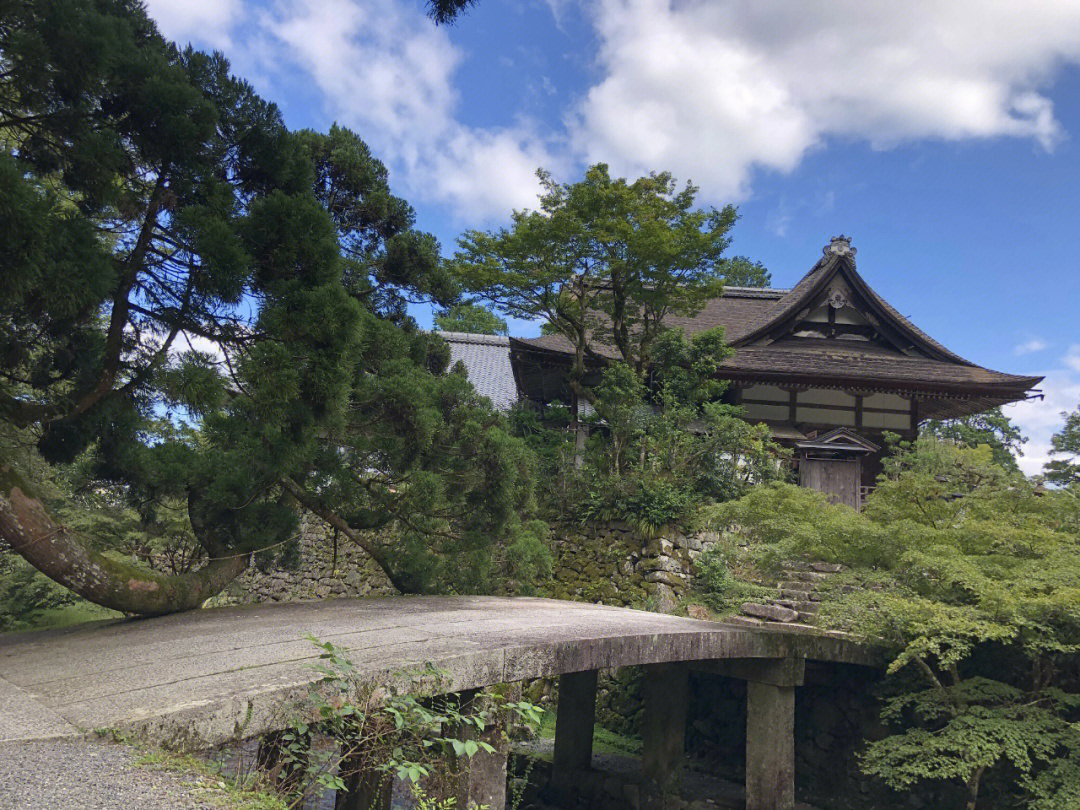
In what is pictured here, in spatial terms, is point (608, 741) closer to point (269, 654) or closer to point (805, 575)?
point (805, 575)

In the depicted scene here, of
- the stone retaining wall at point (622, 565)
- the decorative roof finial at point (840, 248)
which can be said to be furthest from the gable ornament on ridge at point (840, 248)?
the stone retaining wall at point (622, 565)

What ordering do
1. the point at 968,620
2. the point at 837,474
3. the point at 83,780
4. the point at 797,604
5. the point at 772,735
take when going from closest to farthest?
1. the point at 83,780
2. the point at 968,620
3. the point at 772,735
4. the point at 797,604
5. the point at 837,474

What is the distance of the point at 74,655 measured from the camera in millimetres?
4492

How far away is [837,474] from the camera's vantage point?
1520 centimetres

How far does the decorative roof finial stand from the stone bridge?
11902 millimetres

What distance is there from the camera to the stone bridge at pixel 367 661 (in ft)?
10.2

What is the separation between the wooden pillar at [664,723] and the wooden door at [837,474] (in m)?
7.84

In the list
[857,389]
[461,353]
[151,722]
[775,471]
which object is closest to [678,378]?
[775,471]

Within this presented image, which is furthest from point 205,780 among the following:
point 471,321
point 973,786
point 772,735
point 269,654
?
point 471,321

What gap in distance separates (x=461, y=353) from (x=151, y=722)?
20.8 m

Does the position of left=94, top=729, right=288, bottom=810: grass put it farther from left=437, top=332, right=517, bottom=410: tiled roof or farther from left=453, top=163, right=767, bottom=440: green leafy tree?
left=437, top=332, right=517, bottom=410: tiled roof

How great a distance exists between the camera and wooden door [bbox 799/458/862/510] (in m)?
15.1

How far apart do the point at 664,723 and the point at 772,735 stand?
4.37ft

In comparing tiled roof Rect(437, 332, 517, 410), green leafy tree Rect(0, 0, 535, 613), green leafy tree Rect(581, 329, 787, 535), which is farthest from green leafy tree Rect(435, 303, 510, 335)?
green leafy tree Rect(0, 0, 535, 613)
